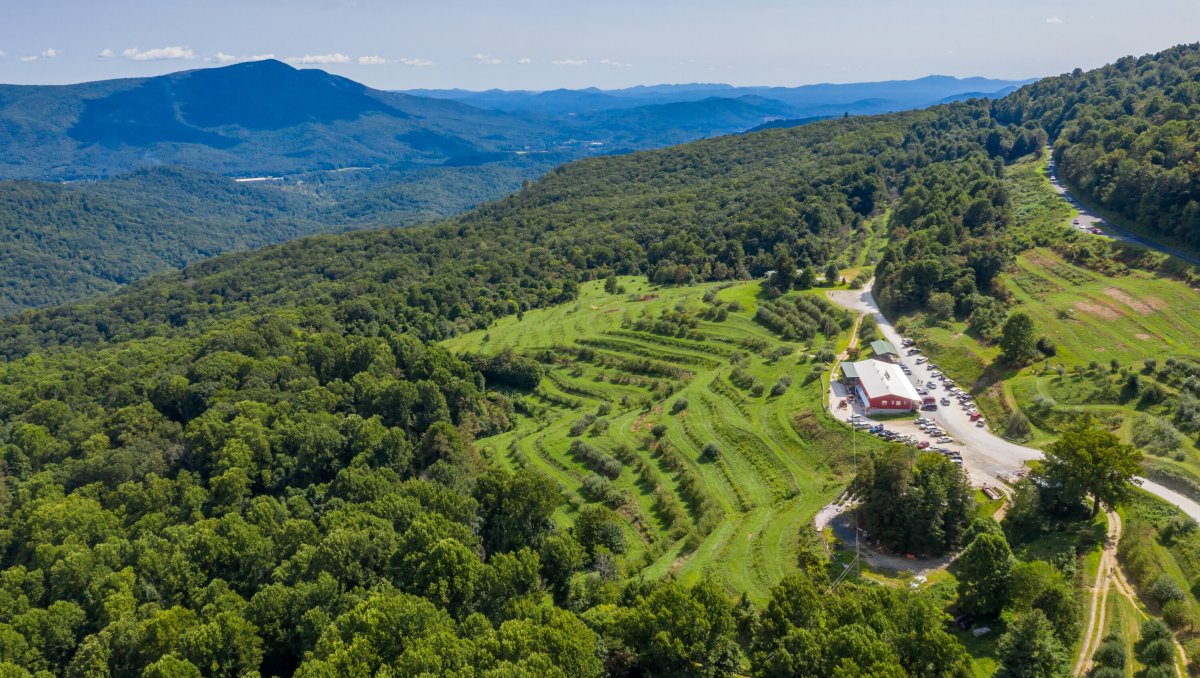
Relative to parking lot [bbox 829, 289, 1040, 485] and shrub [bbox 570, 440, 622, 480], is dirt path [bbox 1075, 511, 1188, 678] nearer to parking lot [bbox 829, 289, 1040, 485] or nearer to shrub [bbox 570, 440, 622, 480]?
parking lot [bbox 829, 289, 1040, 485]

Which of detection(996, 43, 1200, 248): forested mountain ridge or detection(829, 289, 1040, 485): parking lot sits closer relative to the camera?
detection(829, 289, 1040, 485): parking lot

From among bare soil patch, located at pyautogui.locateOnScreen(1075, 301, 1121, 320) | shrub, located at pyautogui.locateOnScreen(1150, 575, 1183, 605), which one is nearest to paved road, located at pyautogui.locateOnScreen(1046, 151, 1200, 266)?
bare soil patch, located at pyautogui.locateOnScreen(1075, 301, 1121, 320)

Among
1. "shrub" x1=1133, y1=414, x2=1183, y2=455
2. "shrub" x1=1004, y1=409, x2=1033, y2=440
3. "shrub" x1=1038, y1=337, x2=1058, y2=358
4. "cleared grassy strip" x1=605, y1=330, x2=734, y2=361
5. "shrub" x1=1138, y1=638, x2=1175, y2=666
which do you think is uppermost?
"shrub" x1=1038, y1=337, x2=1058, y2=358

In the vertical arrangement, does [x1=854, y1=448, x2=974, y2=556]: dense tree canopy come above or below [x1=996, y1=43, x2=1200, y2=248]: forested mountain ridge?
below

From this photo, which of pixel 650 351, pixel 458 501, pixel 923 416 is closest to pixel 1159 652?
pixel 923 416

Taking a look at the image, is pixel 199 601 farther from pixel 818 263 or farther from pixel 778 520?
pixel 818 263

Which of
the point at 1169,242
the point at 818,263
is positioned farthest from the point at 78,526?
the point at 1169,242

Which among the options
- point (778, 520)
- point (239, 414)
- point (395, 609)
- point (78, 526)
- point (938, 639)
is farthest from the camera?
point (239, 414)
